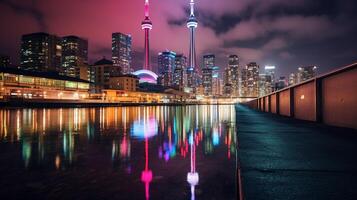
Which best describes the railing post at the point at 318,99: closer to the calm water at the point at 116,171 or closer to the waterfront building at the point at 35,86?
the calm water at the point at 116,171

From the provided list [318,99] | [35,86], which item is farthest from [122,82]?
[318,99]

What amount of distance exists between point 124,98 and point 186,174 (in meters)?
133

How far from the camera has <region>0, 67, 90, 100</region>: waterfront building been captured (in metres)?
75.6

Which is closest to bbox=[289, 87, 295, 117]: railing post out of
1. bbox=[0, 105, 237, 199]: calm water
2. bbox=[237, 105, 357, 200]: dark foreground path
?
bbox=[0, 105, 237, 199]: calm water

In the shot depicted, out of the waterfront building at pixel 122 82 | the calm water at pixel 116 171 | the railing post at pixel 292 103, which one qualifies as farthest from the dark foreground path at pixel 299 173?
the waterfront building at pixel 122 82

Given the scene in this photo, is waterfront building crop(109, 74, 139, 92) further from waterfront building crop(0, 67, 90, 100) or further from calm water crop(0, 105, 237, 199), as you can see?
calm water crop(0, 105, 237, 199)

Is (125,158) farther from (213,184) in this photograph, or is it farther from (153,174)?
(213,184)

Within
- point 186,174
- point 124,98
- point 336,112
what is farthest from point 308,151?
point 124,98

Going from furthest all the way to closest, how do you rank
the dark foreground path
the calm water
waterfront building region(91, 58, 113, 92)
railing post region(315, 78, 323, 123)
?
waterfront building region(91, 58, 113, 92), railing post region(315, 78, 323, 123), the calm water, the dark foreground path

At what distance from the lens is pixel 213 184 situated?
5434 mm

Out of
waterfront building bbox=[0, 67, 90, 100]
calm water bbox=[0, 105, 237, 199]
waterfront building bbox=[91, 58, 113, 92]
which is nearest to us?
calm water bbox=[0, 105, 237, 199]

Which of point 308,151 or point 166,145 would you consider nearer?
point 308,151

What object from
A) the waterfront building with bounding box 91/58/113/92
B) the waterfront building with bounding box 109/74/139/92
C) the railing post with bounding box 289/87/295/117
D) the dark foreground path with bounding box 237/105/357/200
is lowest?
the dark foreground path with bounding box 237/105/357/200

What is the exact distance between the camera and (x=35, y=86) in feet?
280
